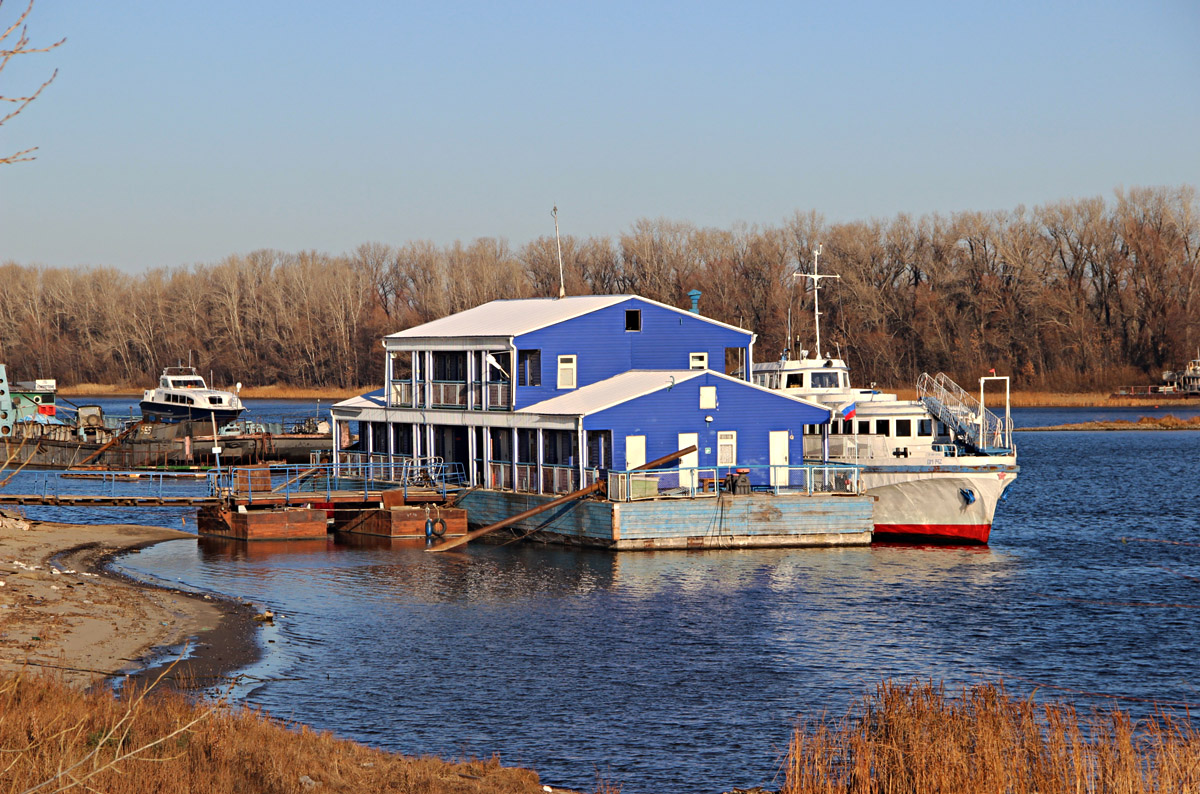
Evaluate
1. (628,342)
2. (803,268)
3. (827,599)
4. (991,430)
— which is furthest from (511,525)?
(803,268)

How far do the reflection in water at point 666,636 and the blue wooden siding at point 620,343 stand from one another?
701 cm

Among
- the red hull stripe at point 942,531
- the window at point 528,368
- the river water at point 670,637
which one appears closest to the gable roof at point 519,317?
the window at point 528,368

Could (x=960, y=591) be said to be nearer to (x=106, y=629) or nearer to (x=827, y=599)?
(x=827, y=599)

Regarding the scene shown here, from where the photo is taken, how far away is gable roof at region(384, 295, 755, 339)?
154ft

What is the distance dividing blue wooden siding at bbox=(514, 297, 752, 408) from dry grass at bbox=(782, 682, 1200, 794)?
2789cm

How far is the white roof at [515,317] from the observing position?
46938 mm

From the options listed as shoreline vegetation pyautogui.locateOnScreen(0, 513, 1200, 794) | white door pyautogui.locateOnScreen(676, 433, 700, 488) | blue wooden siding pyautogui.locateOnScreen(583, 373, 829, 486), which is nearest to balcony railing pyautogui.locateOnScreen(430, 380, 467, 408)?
blue wooden siding pyautogui.locateOnScreen(583, 373, 829, 486)

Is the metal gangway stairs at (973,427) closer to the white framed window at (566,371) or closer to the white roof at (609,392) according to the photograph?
the white roof at (609,392)

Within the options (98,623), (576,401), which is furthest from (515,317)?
(98,623)

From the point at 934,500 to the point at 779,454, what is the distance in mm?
5723

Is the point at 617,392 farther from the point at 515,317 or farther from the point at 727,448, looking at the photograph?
the point at 515,317

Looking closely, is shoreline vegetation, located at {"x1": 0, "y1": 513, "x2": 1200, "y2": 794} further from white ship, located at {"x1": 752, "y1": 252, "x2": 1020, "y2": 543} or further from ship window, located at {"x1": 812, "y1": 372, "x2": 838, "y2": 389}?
ship window, located at {"x1": 812, "y1": 372, "x2": 838, "y2": 389}

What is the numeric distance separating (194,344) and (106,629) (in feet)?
508

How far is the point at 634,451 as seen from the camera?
42.1m
